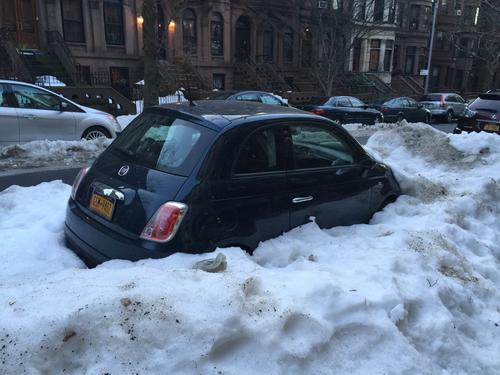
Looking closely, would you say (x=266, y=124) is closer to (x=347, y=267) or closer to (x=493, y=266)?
(x=347, y=267)

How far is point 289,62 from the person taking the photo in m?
32.5

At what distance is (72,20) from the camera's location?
23094mm

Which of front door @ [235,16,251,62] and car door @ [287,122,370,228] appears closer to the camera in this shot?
car door @ [287,122,370,228]

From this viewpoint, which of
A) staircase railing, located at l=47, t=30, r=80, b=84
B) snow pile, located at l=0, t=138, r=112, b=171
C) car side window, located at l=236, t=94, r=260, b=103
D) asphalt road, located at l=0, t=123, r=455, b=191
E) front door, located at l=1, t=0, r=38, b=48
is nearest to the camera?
asphalt road, located at l=0, t=123, r=455, b=191

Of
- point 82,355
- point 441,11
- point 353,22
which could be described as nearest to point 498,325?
point 82,355

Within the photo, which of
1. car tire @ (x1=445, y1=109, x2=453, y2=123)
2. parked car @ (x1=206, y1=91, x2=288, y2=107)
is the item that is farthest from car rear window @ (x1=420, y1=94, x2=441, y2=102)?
parked car @ (x1=206, y1=91, x2=288, y2=107)

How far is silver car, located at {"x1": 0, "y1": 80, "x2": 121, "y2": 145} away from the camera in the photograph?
908 cm

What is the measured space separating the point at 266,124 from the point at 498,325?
241cm

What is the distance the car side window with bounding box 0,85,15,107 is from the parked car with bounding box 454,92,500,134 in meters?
10.5

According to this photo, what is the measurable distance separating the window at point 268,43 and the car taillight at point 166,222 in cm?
2896

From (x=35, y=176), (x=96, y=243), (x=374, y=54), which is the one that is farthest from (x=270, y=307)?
(x=374, y=54)

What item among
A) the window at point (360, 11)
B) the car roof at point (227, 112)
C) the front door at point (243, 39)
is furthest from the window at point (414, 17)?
the car roof at point (227, 112)

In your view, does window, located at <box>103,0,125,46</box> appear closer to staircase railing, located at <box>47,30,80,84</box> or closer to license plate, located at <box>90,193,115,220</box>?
staircase railing, located at <box>47,30,80,84</box>

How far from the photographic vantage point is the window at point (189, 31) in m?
26.8
